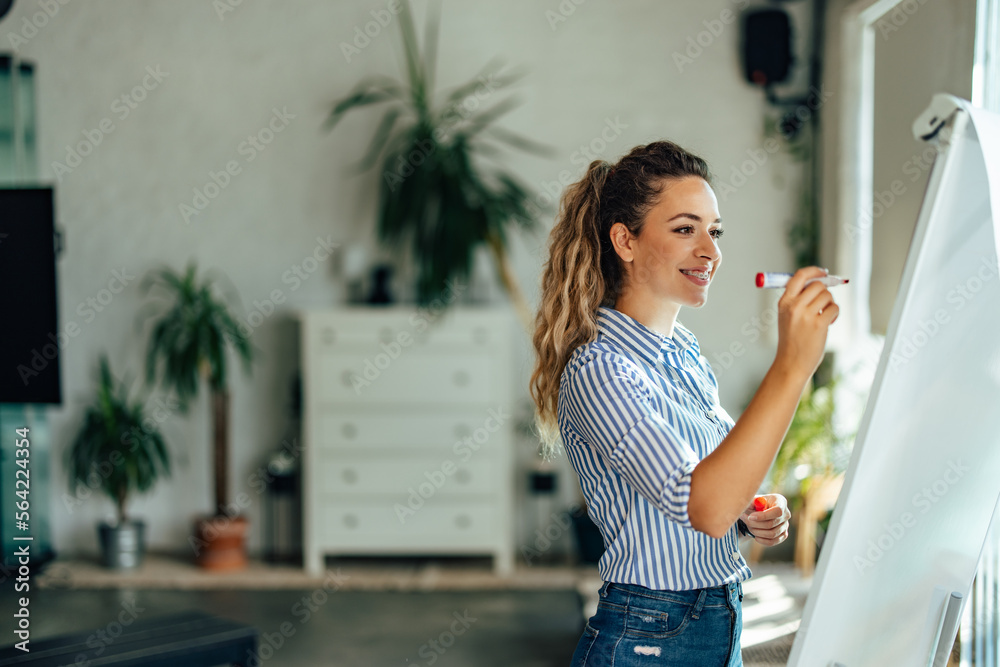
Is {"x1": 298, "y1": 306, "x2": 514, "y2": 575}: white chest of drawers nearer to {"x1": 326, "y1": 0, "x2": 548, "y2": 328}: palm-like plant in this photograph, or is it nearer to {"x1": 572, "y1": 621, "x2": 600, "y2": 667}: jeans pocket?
{"x1": 326, "y1": 0, "x2": 548, "y2": 328}: palm-like plant

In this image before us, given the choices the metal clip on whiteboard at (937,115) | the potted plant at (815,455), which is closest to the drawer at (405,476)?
the potted plant at (815,455)

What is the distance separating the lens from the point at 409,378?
14.1ft

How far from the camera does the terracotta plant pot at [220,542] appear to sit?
449 centimetres

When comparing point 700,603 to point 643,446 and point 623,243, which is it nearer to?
point 643,446

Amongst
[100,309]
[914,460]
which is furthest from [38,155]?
[914,460]

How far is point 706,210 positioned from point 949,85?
2.09 meters

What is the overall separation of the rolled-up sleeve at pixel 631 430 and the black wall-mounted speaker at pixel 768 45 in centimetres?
377

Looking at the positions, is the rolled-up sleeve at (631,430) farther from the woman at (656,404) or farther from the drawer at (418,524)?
the drawer at (418,524)

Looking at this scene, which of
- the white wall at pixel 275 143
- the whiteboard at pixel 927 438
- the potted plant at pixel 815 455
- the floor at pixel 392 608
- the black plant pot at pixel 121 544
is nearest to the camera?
the whiteboard at pixel 927 438

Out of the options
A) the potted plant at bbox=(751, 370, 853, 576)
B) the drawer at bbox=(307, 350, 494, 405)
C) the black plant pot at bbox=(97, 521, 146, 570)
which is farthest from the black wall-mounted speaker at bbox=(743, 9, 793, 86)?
the black plant pot at bbox=(97, 521, 146, 570)

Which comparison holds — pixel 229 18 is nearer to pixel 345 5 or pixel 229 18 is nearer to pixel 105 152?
pixel 345 5

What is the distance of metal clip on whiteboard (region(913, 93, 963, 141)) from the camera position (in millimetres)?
1229

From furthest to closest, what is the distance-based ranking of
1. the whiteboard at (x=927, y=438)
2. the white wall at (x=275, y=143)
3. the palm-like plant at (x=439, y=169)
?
the white wall at (x=275, y=143)
the palm-like plant at (x=439, y=169)
the whiteboard at (x=927, y=438)

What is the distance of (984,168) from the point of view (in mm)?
1205
